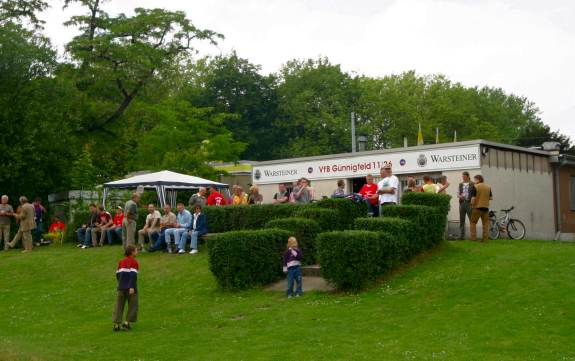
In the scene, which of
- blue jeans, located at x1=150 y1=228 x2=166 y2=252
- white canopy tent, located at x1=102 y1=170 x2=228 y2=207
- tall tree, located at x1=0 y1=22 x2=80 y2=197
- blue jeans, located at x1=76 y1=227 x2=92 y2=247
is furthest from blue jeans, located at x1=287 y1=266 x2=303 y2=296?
tall tree, located at x1=0 y1=22 x2=80 y2=197

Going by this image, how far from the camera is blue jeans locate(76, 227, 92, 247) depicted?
26.5 metres

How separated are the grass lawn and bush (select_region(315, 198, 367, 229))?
227cm

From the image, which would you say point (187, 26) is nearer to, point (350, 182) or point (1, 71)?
point (1, 71)

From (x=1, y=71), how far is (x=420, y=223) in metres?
19.1

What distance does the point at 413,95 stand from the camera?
6962cm

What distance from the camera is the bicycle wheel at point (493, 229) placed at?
23.5 metres

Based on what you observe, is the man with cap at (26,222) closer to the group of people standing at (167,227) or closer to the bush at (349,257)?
the group of people standing at (167,227)

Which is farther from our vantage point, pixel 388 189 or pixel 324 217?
pixel 324 217

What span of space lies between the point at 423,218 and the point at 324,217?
2.40 meters

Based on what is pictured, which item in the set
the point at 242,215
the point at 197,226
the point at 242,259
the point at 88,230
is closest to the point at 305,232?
the point at 242,259

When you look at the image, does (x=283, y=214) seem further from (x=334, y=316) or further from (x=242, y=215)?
(x=334, y=316)

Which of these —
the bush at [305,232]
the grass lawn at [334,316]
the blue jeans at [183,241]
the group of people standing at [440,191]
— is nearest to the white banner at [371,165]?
the group of people standing at [440,191]

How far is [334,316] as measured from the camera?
14.3 m

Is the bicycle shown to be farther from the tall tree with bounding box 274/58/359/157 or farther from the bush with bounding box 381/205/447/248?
the tall tree with bounding box 274/58/359/157
